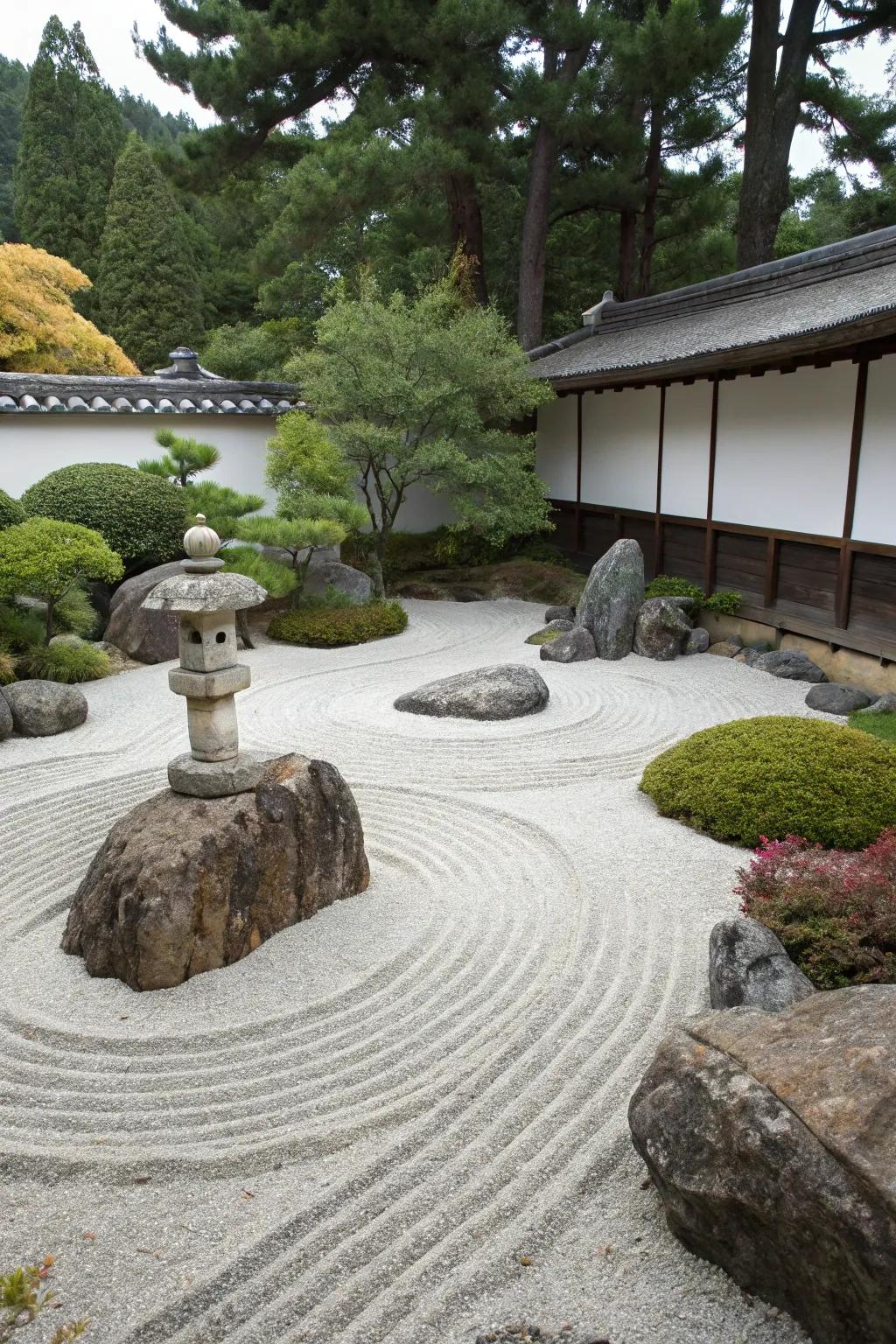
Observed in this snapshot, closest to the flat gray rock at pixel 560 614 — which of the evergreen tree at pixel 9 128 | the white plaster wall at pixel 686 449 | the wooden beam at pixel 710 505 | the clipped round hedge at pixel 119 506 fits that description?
the wooden beam at pixel 710 505

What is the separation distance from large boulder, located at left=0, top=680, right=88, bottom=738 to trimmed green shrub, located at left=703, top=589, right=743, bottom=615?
843 centimetres

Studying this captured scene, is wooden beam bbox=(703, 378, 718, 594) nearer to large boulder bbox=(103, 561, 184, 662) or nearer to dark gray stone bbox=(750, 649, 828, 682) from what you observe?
dark gray stone bbox=(750, 649, 828, 682)

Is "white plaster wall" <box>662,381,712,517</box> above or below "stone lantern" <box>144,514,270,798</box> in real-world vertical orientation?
above

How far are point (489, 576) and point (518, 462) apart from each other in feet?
9.15

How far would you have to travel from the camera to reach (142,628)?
493 inches

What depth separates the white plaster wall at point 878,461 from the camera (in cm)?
1020

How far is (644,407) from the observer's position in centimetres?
1498

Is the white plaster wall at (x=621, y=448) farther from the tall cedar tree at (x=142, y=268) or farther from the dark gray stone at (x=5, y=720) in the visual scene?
the tall cedar tree at (x=142, y=268)

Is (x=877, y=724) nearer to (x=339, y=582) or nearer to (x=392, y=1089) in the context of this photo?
(x=392, y=1089)

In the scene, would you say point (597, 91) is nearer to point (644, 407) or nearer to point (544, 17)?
point (544, 17)

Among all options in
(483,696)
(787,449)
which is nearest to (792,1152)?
(483,696)

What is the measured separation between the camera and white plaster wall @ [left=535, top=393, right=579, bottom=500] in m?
17.2

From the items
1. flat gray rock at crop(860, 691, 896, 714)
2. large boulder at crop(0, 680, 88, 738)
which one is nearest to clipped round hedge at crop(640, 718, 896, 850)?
flat gray rock at crop(860, 691, 896, 714)

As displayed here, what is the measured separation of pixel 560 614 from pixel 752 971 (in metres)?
10.4
